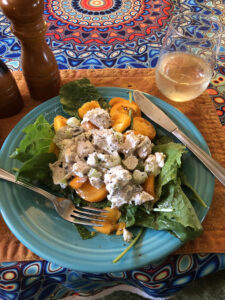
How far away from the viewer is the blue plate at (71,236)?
0.64 metres

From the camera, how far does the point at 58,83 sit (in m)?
1.12

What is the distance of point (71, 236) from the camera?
70 centimetres

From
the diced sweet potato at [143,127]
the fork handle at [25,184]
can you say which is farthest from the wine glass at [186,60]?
the fork handle at [25,184]

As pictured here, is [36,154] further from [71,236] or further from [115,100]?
[115,100]

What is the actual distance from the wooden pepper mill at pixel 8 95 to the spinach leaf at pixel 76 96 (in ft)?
0.63

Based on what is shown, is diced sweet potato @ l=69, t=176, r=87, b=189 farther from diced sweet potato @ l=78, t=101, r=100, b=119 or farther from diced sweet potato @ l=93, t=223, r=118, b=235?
diced sweet potato @ l=78, t=101, r=100, b=119

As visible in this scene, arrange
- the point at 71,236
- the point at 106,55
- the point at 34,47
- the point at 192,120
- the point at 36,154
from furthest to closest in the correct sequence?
the point at 106,55 < the point at 192,120 < the point at 34,47 < the point at 36,154 < the point at 71,236

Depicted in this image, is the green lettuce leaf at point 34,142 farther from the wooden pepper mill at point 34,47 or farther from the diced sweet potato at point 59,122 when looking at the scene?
the wooden pepper mill at point 34,47

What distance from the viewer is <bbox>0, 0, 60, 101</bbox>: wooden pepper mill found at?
809mm

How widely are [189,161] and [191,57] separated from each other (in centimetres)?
48

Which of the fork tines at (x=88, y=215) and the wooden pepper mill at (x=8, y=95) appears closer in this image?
the fork tines at (x=88, y=215)

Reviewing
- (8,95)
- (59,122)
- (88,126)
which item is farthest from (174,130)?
(8,95)

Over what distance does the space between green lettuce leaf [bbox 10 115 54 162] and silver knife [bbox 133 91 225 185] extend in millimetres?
392

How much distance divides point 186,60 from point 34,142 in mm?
714
